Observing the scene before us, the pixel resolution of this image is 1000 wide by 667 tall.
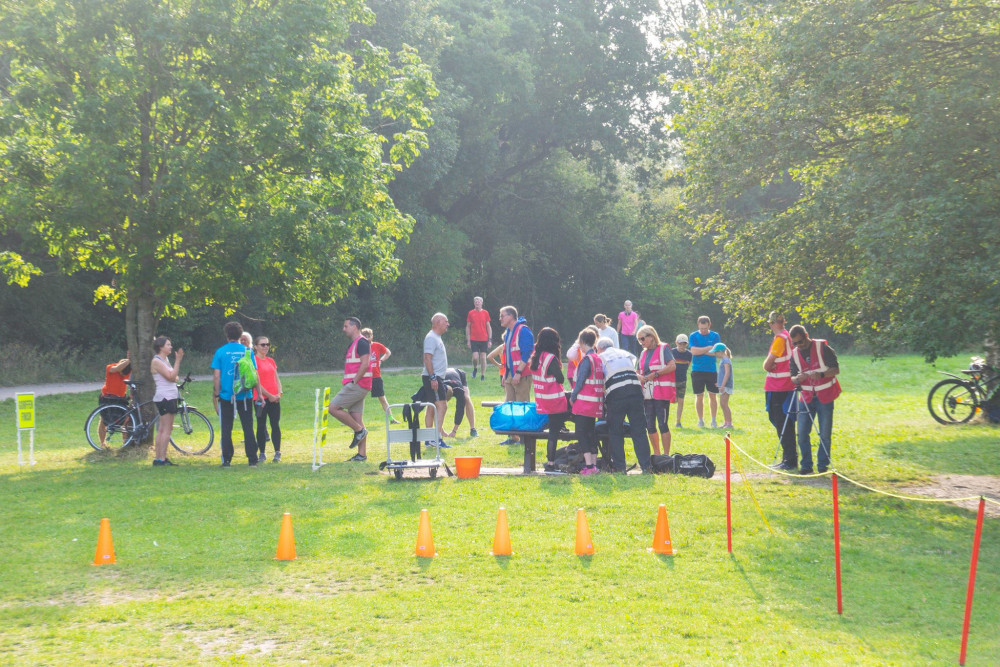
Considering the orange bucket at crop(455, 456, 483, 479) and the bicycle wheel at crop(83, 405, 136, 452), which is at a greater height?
the bicycle wheel at crop(83, 405, 136, 452)

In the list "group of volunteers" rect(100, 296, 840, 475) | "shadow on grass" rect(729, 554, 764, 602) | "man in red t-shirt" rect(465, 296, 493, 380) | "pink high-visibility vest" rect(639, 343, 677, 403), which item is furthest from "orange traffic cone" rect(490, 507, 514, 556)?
"man in red t-shirt" rect(465, 296, 493, 380)

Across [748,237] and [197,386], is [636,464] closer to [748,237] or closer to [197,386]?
[748,237]

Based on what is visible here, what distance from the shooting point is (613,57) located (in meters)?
42.4

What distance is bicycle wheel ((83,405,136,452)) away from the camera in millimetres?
15016

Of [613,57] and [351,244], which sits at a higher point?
[613,57]

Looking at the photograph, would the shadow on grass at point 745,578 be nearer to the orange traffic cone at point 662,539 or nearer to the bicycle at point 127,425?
the orange traffic cone at point 662,539

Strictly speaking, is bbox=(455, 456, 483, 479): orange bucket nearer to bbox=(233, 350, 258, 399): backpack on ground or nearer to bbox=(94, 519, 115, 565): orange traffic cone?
bbox=(233, 350, 258, 399): backpack on ground

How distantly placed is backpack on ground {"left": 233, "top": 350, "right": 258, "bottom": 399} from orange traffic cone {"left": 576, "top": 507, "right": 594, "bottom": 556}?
639cm

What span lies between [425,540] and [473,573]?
68cm

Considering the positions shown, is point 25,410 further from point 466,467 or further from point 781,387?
point 781,387

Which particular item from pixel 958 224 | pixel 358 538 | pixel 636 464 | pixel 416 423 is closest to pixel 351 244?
pixel 416 423

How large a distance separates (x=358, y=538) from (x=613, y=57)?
36.8 meters

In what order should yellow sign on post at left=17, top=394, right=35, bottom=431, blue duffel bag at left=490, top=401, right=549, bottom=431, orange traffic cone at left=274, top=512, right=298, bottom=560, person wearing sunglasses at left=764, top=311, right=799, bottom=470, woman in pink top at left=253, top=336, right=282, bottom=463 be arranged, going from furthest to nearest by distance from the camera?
yellow sign on post at left=17, top=394, right=35, bottom=431 → woman in pink top at left=253, top=336, right=282, bottom=463 → person wearing sunglasses at left=764, top=311, right=799, bottom=470 → blue duffel bag at left=490, top=401, right=549, bottom=431 → orange traffic cone at left=274, top=512, right=298, bottom=560

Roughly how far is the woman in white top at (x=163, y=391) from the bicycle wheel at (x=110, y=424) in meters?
1.69
